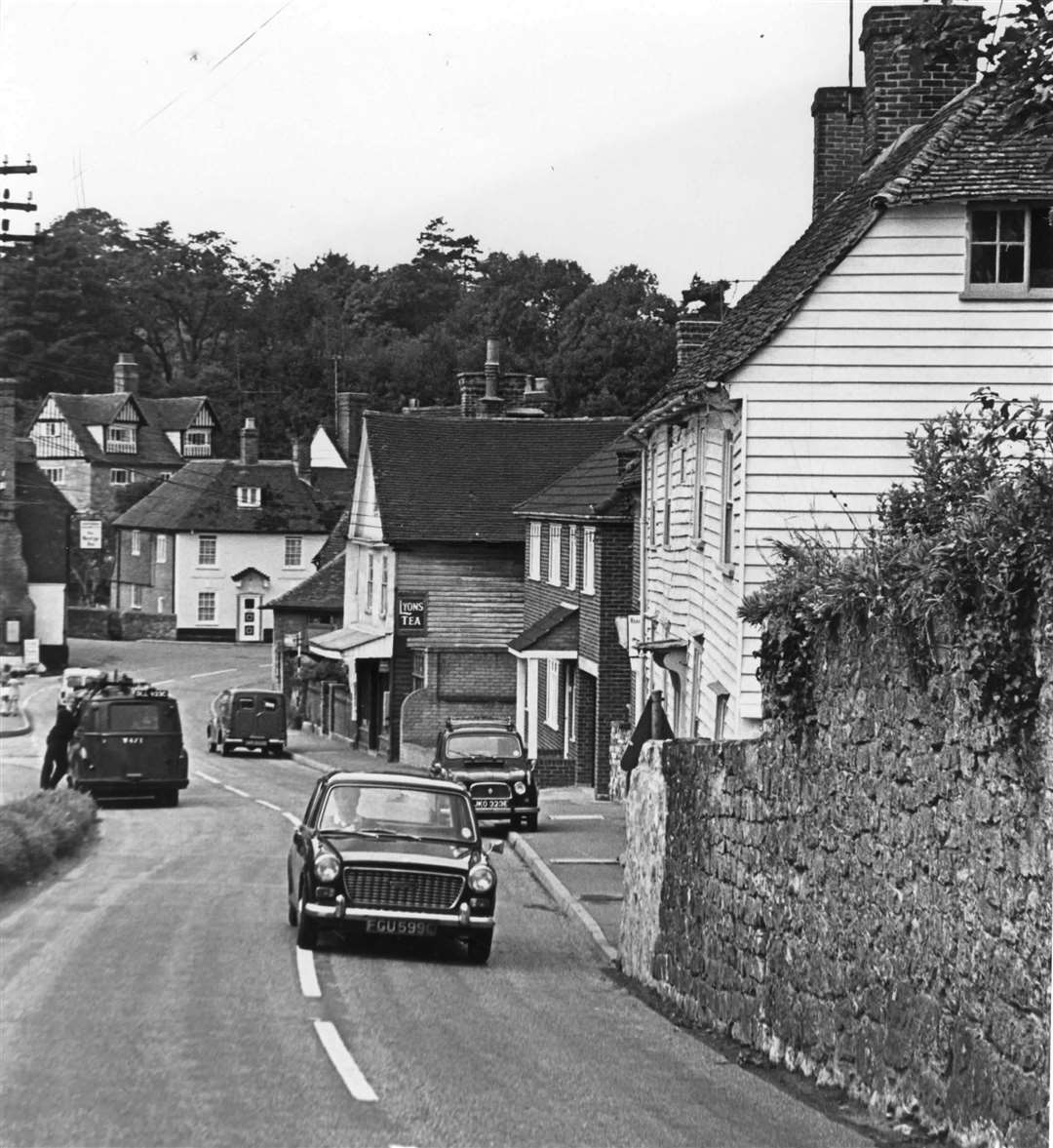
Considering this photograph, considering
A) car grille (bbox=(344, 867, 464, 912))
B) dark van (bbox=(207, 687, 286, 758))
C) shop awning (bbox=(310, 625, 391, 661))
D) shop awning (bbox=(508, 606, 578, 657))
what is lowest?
dark van (bbox=(207, 687, 286, 758))

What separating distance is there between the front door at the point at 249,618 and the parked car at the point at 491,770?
55.2 m

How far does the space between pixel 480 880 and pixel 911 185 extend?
9.81m

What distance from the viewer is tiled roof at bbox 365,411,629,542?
51.9m

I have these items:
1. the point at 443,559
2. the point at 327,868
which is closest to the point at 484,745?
the point at 327,868

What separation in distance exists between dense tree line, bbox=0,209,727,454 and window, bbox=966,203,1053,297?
62167mm

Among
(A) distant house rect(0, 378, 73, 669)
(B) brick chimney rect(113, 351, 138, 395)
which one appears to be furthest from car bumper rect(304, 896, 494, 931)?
(B) brick chimney rect(113, 351, 138, 395)

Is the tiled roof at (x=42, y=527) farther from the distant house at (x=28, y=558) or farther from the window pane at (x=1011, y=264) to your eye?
the window pane at (x=1011, y=264)

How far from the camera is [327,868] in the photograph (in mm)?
17031

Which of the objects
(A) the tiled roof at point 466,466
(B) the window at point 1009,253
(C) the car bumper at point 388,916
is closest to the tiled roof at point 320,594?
(A) the tiled roof at point 466,466

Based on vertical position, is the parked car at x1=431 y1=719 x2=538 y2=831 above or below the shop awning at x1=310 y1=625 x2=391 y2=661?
below

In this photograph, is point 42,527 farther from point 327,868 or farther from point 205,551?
point 327,868

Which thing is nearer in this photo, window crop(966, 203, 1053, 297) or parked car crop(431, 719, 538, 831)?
window crop(966, 203, 1053, 297)

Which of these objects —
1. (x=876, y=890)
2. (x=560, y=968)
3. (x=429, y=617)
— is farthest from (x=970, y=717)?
(x=429, y=617)

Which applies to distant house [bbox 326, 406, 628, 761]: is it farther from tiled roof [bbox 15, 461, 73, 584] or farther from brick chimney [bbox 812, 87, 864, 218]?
tiled roof [bbox 15, 461, 73, 584]
